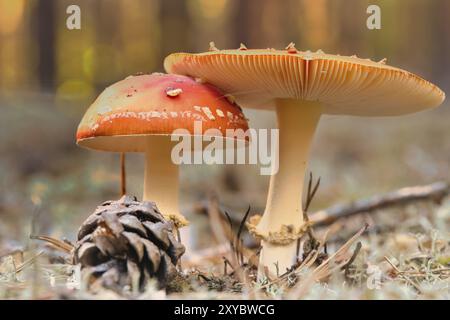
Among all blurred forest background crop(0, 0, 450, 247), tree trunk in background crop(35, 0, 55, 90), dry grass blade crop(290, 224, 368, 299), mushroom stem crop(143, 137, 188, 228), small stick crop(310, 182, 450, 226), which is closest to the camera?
dry grass blade crop(290, 224, 368, 299)

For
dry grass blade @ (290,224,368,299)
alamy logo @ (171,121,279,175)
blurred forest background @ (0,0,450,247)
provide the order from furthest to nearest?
blurred forest background @ (0,0,450,247), alamy logo @ (171,121,279,175), dry grass blade @ (290,224,368,299)

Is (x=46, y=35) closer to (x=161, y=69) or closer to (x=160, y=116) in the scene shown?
(x=161, y=69)

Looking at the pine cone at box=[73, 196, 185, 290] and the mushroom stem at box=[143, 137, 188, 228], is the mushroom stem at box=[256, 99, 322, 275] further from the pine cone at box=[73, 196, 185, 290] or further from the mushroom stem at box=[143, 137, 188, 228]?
the pine cone at box=[73, 196, 185, 290]

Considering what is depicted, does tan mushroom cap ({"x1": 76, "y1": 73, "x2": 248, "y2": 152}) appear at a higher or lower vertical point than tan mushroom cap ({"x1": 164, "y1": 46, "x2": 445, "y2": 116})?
lower

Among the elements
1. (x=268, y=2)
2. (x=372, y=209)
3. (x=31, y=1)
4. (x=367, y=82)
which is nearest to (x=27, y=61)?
(x=31, y=1)

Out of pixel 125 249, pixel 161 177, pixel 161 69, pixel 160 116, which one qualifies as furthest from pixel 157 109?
pixel 161 69

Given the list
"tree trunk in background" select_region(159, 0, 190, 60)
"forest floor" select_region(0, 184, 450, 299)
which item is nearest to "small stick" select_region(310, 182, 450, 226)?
"forest floor" select_region(0, 184, 450, 299)
